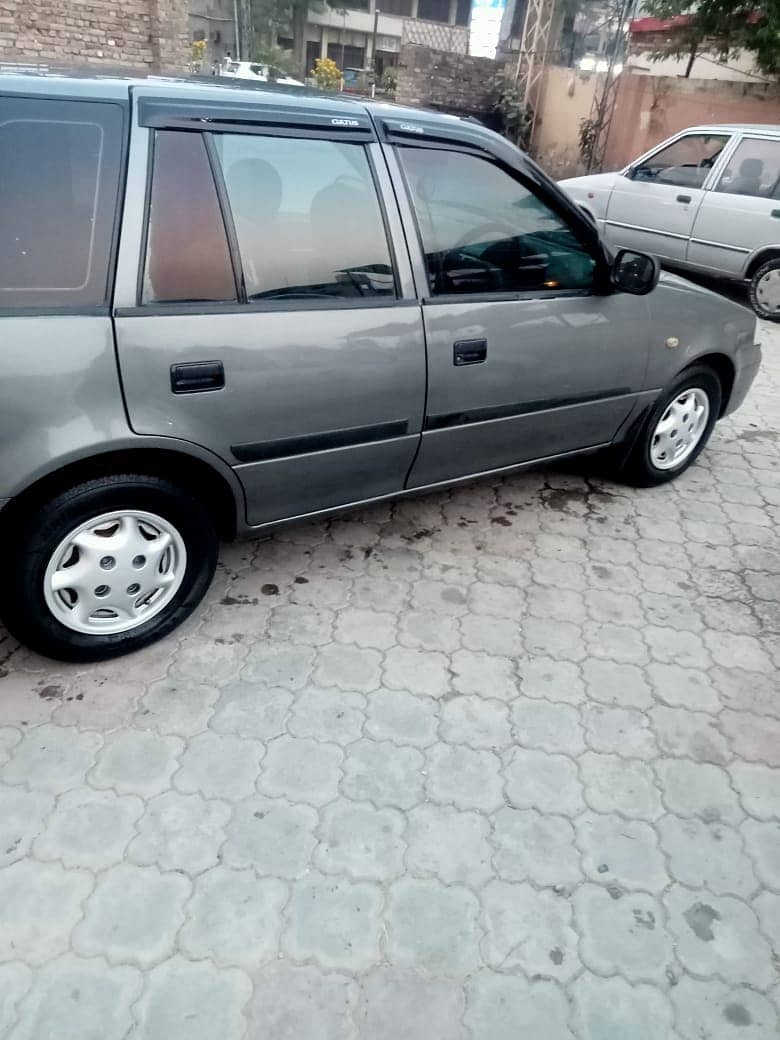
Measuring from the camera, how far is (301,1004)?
1.74 metres

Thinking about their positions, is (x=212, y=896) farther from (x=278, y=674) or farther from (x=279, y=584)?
(x=279, y=584)

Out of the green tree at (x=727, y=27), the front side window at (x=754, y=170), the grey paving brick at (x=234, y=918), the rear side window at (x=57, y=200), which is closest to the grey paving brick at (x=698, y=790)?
the grey paving brick at (x=234, y=918)

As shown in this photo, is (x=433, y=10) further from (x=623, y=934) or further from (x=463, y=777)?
(x=623, y=934)

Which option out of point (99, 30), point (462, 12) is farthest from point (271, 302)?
point (462, 12)

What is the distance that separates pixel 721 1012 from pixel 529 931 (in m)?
0.46

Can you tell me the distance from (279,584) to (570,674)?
1186mm

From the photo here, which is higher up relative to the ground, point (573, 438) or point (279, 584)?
point (573, 438)

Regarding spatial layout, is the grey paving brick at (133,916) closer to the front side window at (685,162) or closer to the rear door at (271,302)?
the rear door at (271,302)

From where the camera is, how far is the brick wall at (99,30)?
11047 millimetres

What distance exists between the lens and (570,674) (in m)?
2.76

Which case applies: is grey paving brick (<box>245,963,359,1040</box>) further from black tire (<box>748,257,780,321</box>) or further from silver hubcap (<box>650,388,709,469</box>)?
black tire (<box>748,257,780,321</box>)

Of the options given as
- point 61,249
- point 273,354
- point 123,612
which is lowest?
point 123,612

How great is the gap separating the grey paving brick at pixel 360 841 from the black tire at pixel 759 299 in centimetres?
691

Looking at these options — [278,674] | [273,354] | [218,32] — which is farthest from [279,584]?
[218,32]
